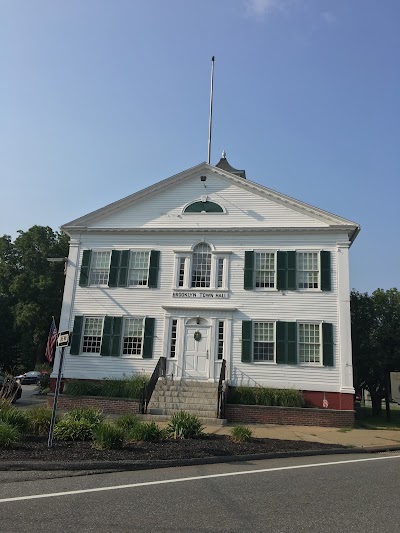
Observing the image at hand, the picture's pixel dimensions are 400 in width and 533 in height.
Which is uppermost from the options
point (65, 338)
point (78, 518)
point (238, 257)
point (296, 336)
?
point (238, 257)

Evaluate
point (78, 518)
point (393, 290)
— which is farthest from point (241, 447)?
point (393, 290)

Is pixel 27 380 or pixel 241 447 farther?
pixel 27 380

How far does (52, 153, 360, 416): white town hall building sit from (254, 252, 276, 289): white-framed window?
0.04 meters

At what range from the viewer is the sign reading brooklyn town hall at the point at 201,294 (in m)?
18.1

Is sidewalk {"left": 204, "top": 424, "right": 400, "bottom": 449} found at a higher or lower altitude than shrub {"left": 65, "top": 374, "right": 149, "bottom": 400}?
lower

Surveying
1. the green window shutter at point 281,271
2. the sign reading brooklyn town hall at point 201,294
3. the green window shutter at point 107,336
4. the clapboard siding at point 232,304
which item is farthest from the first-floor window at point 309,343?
the green window shutter at point 107,336

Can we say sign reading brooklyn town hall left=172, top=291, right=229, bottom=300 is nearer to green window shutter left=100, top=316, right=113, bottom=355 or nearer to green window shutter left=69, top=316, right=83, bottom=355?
green window shutter left=100, top=316, right=113, bottom=355

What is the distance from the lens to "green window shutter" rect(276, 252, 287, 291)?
17797 mm

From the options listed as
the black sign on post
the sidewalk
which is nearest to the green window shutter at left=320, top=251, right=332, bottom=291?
the sidewalk

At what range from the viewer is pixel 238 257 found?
1853cm

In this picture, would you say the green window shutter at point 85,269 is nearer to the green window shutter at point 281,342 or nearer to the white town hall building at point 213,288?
the white town hall building at point 213,288

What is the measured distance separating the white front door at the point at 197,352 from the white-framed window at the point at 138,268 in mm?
2877

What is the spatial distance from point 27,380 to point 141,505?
1426 inches

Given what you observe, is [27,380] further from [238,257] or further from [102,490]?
[102,490]
